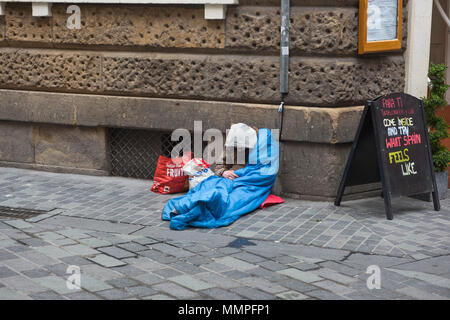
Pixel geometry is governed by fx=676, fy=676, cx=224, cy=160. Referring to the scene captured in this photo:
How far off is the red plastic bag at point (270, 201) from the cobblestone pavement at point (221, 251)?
0.07 m

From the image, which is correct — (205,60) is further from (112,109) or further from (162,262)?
(162,262)

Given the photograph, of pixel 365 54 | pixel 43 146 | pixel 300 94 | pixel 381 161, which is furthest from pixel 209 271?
pixel 43 146

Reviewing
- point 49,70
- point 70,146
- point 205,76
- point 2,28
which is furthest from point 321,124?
point 2,28

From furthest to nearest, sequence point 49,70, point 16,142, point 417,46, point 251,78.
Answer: point 16,142 < point 49,70 < point 417,46 < point 251,78

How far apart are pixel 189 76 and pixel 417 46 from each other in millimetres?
2535

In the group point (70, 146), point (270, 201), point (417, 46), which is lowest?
point (270, 201)

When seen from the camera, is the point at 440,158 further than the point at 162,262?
Yes

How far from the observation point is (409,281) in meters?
4.82

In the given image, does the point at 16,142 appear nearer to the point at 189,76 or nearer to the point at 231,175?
the point at 189,76

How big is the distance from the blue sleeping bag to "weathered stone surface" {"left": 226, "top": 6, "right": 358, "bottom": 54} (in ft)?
3.23

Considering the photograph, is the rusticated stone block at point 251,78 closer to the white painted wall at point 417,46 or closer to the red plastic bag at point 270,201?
the white painted wall at point 417,46

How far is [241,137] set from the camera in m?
6.84

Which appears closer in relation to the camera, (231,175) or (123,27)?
(231,175)

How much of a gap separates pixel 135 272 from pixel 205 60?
3.24m
